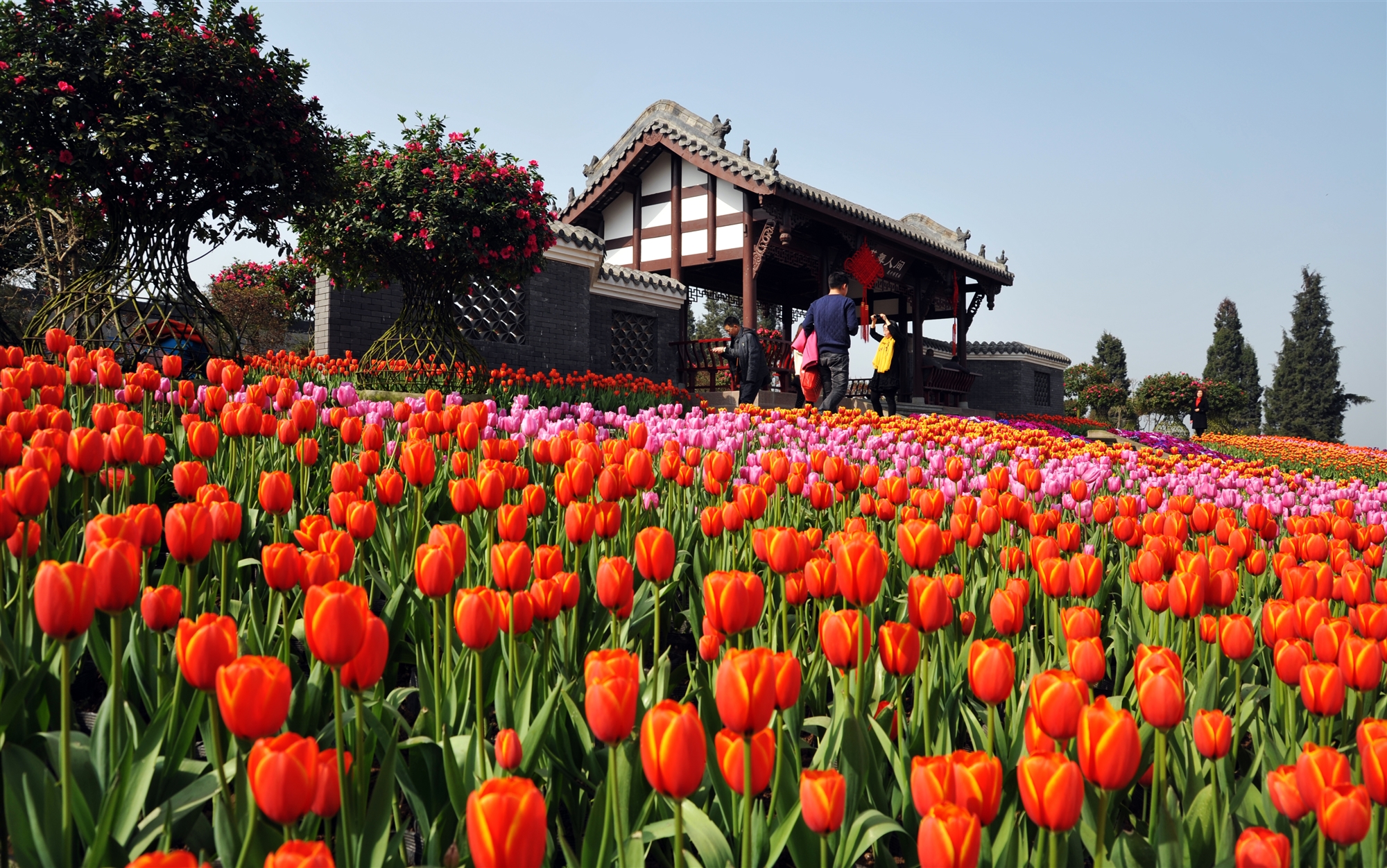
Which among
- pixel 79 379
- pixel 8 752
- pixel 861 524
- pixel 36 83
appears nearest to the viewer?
pixel 8 752

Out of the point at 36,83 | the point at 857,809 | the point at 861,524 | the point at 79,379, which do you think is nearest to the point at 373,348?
the point at 36,83

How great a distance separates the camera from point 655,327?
15859 mm

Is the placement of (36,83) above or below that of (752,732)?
above

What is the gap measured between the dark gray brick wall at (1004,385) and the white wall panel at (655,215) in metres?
16.9

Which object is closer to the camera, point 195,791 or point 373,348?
point 195,791

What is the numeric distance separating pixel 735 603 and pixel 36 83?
24.5 ft

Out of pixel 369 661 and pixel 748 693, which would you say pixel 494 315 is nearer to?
pixel 369 661

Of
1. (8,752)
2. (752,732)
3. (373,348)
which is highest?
(373,348)

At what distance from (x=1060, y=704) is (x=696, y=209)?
1609 cm

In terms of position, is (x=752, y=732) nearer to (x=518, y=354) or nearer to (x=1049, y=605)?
(x=1049, y=605)

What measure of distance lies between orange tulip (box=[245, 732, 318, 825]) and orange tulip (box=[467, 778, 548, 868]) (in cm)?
22

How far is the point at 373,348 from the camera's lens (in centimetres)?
996

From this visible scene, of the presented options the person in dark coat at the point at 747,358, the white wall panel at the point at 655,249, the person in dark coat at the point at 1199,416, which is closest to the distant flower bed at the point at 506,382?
the person in dark coat at the point at 747,358

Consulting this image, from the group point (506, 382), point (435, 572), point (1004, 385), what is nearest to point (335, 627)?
point (435, 572)
